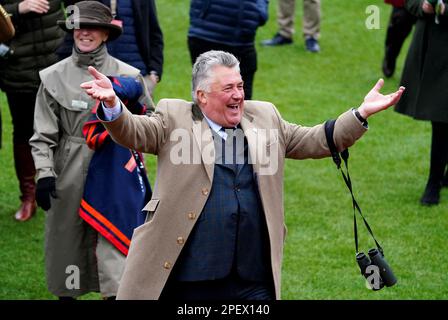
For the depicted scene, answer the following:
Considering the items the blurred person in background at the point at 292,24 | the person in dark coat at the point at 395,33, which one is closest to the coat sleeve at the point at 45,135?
the person in dark coat at the point at 395,33

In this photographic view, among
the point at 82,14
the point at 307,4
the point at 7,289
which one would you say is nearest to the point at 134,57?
the point at 82,14

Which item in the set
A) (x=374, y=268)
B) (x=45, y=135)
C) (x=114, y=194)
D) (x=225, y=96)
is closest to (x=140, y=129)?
(x=225, y=96)

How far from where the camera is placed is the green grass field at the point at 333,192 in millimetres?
7668

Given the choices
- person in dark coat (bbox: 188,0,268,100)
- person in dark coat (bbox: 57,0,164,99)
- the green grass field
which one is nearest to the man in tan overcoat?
the green grass field

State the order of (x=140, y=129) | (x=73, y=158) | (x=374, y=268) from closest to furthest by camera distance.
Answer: (x=140, y=129)
(x=374, y=268)
(x=73, y=158)

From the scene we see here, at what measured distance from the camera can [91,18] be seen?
6.70 meters

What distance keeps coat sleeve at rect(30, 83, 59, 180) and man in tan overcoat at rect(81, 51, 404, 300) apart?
1.60 meters

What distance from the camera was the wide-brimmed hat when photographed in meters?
6.67

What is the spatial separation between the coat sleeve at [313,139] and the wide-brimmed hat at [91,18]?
1.89m

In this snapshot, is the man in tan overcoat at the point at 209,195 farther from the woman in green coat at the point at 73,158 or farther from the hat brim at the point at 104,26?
the hat brim at the point at 104,26

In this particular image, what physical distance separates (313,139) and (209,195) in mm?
594

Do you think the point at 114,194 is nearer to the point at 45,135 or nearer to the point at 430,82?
the point at 45,135

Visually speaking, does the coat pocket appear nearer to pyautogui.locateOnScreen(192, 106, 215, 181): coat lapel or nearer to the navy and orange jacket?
pyautogui.locateOnScreen(192, 106, 215, 181): coat lapel

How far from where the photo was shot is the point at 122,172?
660 centimetres
